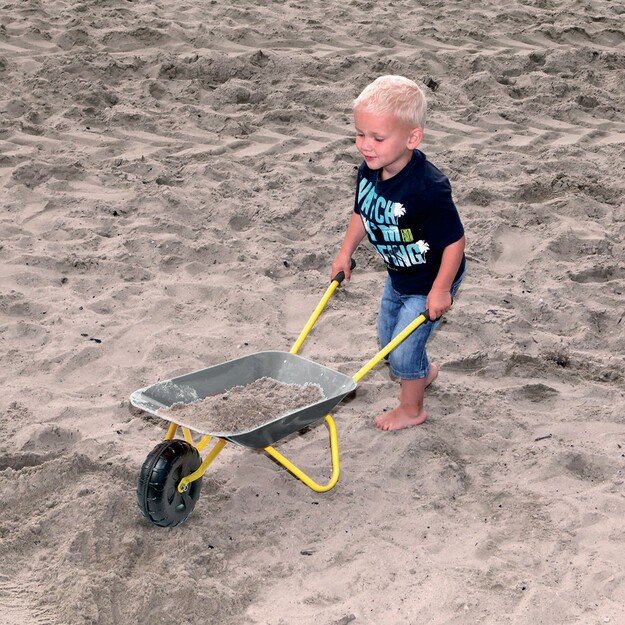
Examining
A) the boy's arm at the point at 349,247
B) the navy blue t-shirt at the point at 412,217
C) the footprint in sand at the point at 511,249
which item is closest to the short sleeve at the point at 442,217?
the navy blue t-shirt at the point at 412,217

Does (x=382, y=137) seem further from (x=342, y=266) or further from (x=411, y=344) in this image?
(x=411, y=344)

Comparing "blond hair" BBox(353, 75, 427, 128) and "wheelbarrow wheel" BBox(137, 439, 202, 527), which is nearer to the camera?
"wheelbarrow wheel" BBox(137, 439, 202, 527)

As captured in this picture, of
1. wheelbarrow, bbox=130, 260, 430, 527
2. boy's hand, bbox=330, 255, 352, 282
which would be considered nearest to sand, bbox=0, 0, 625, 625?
wheelbarrow, bbox=130, 260, 430, 527

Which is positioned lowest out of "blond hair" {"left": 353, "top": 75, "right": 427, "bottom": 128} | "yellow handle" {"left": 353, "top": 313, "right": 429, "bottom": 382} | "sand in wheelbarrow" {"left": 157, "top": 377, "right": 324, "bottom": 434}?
"sand in wheelbarrow" {"left": 157, "top": 377, "right": 324, "bottom": 434}

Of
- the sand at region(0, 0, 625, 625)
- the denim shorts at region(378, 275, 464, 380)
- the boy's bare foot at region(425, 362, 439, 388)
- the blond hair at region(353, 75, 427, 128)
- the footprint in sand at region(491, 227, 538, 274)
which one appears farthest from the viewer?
the footprint in sand at region(491, 227, 538, 274)

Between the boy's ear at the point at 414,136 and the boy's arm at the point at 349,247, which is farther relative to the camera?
the boy's arm at the point at 349,247

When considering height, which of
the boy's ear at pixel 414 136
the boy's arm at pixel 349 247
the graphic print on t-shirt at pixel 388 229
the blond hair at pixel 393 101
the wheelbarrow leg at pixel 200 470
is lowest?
the wheelbarrow leg at pixel 200 470

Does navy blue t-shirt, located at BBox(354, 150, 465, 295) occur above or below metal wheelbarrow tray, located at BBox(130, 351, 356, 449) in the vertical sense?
above

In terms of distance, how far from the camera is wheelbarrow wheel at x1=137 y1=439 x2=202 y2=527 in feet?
9.53

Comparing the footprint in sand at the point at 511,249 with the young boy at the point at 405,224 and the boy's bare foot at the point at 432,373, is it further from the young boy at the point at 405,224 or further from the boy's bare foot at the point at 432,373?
the young boy at the point at 405,224

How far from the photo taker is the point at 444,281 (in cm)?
329

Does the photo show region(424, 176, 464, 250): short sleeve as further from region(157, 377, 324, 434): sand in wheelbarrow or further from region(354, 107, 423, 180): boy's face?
region(157, 377, 324, 434): sand in wheelbarrow

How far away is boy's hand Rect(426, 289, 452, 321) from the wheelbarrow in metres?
0.03

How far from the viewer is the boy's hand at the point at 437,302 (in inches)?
129
